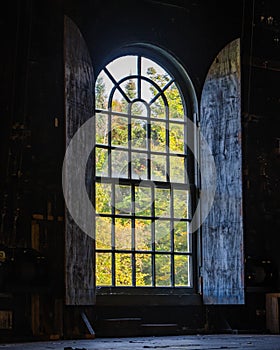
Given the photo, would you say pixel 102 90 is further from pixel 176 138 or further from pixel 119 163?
pixel 176 138

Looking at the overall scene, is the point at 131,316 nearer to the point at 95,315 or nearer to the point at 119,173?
the point at 95,315

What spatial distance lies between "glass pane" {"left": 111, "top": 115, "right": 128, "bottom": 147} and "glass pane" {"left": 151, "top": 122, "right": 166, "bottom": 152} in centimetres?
29

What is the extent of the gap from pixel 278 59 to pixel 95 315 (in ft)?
10.2

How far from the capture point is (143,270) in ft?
23.6

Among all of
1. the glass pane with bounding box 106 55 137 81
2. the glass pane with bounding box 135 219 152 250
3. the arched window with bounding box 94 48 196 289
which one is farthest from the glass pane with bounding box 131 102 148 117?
the glass pane with bounding box 135 219 152 250

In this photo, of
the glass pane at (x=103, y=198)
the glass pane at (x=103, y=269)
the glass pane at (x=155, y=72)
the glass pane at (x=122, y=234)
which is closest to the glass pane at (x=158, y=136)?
the glass pane at (x=155, y=72)

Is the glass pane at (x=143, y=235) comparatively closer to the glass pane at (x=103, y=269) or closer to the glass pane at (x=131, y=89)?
the glass pane at (x=103, y=269)

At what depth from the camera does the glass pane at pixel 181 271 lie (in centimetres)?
742

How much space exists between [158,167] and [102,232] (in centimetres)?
86

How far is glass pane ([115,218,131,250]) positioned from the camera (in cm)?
707

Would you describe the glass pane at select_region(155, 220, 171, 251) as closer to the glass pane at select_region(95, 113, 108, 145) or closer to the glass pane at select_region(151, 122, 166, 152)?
the glass pane at select_region(151, 122, 166, 152)

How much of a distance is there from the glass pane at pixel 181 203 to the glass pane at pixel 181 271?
37 cm

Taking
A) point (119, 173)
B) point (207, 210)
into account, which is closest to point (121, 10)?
point (119, 173)

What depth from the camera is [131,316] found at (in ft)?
23.0
